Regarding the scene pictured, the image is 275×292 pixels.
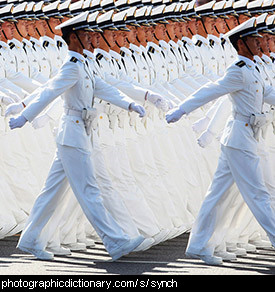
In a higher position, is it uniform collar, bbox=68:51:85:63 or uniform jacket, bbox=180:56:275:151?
uniform collar, bbox=68:51:85:63

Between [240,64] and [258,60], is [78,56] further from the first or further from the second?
[258,60]

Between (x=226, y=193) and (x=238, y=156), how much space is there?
39cm

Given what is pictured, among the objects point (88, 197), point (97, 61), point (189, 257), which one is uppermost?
point (97, 61)

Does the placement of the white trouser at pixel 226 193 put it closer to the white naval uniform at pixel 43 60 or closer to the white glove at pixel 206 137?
the white glove at pixel 206 137

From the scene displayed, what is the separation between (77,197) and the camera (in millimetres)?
12383

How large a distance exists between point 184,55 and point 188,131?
4.24ft

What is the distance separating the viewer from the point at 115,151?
520 inches

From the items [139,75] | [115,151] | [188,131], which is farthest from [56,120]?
[188,131]

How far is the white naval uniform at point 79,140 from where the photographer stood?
1223 cm

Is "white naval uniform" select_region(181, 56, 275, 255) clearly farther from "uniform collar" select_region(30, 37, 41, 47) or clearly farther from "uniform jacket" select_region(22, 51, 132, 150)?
"uniform collar" select_region(30, 37, 41, 47)

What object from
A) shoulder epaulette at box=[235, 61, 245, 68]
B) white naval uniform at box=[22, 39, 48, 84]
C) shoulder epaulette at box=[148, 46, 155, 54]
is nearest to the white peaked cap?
shoulder epaulette at box=[235, 61, 245, 68]

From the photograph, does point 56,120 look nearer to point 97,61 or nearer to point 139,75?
point 97,61

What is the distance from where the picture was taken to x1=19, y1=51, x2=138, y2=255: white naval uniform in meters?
12.2
